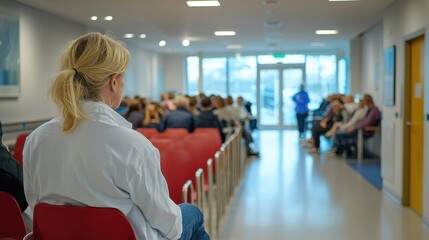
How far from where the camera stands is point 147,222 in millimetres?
1956

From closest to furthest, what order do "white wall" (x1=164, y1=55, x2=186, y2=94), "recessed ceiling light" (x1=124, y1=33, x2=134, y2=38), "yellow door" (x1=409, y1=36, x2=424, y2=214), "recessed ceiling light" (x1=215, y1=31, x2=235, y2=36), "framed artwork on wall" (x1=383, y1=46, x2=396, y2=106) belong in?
"yellow door" (x1=409, y1=36, x2=424, y2=214) → "framed artwork on wall" (x1=383, y1=46, x2=396, y2=106) → "recessed ceiling light" (x1=215, y1=31, x2=235, y2=36) → "recessed ceiling light" (x1=124, y1=33, x2=134, y2=38) → "white wall" (x1=164, y1=55, x2=186, y2=94)

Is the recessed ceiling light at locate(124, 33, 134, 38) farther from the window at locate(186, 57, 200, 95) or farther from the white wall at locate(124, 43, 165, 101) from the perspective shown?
the window at locate(186, 57, 200, 95)

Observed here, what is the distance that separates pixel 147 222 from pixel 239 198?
16.3ft

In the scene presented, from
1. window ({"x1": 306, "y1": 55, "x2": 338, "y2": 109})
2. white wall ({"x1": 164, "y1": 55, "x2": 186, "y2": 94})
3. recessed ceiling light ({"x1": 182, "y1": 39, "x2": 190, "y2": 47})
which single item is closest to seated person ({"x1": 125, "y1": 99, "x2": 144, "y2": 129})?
recessed ceiling light ({"x1": 182, "y1": 39, "x2": 190, "y2": 47})

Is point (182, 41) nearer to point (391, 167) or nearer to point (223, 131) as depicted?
point (223, 131)

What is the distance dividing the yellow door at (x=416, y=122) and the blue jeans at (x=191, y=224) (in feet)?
Result: 14.2

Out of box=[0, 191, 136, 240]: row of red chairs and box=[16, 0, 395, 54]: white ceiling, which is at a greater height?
box=[16, 0, 395, 54]: white ceiling

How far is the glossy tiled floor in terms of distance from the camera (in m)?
5.19

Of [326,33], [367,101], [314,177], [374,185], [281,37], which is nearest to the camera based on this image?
[374,185]

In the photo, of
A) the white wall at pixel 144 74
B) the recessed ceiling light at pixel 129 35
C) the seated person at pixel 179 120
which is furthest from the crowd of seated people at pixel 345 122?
the white wall at pixel 144 74

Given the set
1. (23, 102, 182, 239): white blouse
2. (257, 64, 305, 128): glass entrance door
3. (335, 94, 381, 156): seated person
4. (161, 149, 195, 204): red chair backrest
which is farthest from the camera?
(257, 64, 305, 128): glass entrance door

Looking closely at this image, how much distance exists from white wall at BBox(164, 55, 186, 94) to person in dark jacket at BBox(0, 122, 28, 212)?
17038 millimetres

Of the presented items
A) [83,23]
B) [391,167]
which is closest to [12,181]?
[391,167]

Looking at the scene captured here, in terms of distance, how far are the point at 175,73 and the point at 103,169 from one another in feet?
58.8
